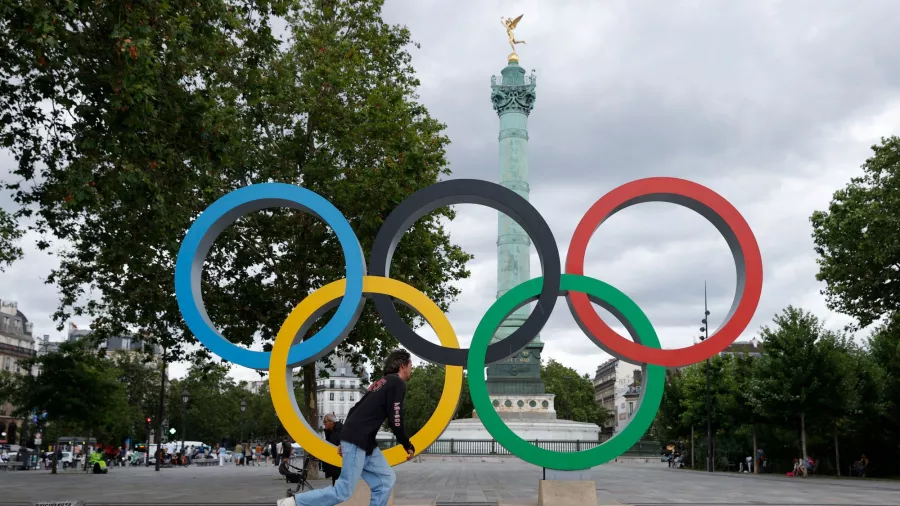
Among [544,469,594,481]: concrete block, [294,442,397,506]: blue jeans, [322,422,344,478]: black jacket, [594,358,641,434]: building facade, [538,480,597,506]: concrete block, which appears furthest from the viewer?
[594,358,641,434]: building facade

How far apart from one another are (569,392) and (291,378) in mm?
95479

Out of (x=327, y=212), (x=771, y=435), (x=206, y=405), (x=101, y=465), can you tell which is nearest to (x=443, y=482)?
(x=327, y=212)

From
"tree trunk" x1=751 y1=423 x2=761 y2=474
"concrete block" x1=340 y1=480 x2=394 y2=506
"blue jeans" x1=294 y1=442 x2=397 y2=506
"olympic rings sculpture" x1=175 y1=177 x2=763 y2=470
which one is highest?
"olympic rings sculpture" x1=175 y1=177 x2=763 y2=470

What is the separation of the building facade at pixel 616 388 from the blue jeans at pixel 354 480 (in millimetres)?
119530

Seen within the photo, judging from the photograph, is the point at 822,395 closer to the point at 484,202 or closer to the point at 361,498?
the point at 484,202

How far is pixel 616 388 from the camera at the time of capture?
492 feet

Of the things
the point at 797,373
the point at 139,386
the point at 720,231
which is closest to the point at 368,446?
the point at 720,231

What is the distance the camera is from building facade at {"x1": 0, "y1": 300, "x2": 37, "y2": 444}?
286 ft


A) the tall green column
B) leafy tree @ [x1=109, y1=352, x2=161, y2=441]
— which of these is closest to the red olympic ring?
the tall green column

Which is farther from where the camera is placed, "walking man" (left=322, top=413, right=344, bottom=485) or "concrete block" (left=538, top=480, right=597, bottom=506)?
"walking man" (left=322, top=413, right=344, bottom=485)

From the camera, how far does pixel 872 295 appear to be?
33281 mm

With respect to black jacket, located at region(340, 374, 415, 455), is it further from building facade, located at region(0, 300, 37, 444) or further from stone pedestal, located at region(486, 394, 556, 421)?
building facade, located at region(0, 300, 37, 444)

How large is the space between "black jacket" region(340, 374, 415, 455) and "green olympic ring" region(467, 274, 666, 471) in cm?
369

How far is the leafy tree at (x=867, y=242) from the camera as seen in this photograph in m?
31.6
